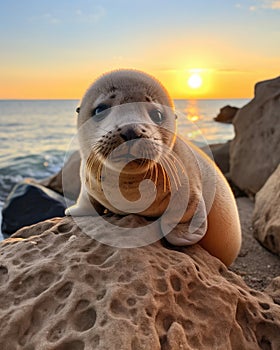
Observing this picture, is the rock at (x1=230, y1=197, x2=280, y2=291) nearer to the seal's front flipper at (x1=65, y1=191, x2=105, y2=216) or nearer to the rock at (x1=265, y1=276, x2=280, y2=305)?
the rock at (x1=265, y1=276, x2=280, y2=305)

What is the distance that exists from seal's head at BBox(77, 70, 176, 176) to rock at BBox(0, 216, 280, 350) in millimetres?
Answer: 461

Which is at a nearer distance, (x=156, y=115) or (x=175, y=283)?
(x=175, y=283)

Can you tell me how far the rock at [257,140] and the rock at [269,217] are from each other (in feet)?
4.51

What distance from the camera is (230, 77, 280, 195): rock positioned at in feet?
17.9

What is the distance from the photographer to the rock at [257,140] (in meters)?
5.45

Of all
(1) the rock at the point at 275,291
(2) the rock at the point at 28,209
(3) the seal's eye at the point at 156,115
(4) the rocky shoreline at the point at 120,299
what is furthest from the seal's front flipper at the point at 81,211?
(2) the rock at the point at 28,209

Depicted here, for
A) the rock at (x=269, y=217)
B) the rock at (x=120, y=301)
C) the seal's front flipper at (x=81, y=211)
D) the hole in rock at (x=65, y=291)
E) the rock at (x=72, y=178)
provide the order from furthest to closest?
the rock at (x=72, y=178), the rock at (x=269, y=217), the seal's front flipper at (x=81, y=211), the hole in rock at (x=65, y=291), the rock at (x=120, y=301)

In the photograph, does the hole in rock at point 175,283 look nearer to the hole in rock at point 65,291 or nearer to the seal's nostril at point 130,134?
the hole in rock at point 65,291

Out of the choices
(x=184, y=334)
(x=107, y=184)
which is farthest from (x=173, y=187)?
(x=184, y=334)

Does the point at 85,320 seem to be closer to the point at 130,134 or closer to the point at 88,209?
the point at 130,134

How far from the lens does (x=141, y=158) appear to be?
77.7 inches

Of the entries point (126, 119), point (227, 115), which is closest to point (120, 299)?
point (126, 119)

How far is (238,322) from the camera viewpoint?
2.00 m

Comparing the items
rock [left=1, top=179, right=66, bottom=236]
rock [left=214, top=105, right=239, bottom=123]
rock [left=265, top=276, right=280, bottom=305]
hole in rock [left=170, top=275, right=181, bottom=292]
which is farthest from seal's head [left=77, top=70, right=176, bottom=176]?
rock [left=214, top=105, right=239, bottom=123]
